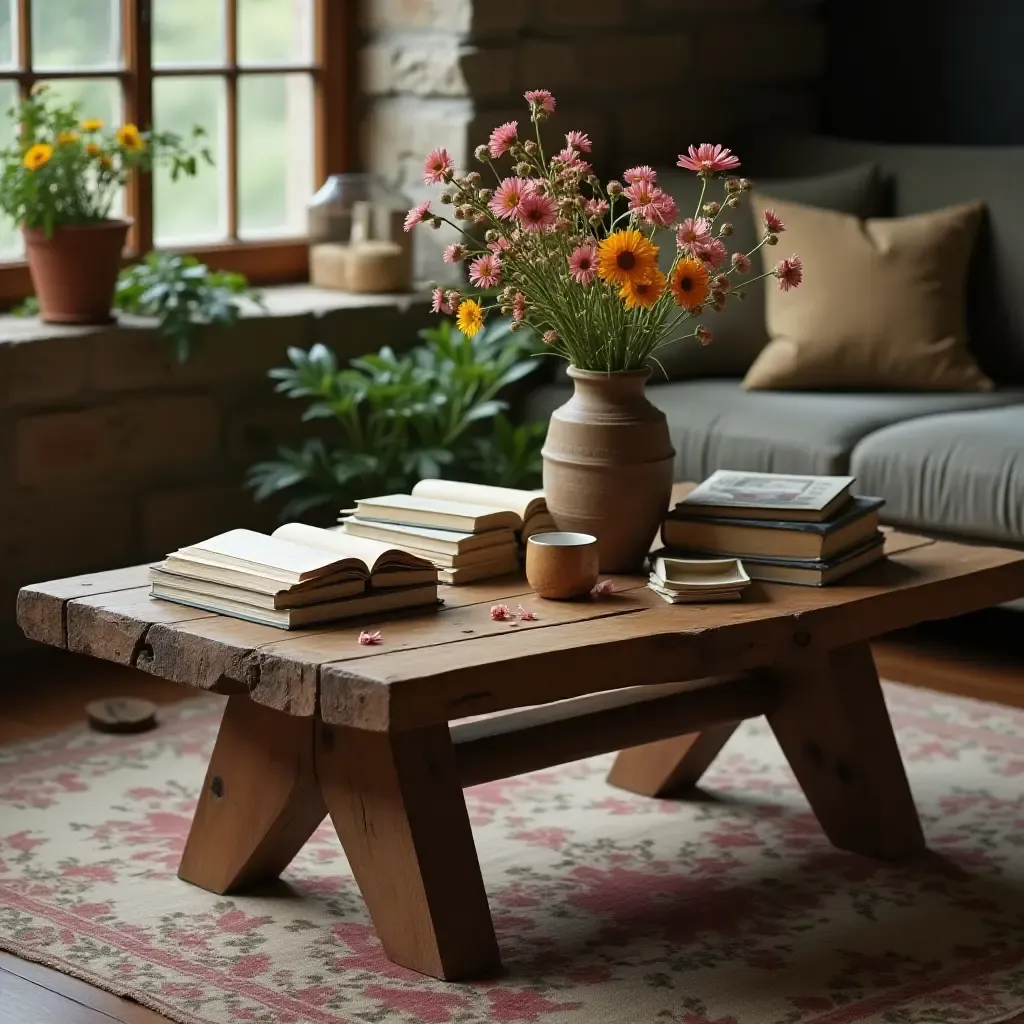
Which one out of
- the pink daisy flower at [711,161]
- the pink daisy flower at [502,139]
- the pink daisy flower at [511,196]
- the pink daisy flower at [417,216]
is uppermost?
the pink daisy flower at [502,139]

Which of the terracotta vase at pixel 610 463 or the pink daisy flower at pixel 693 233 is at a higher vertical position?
the pink daisy flower at pixel 693 233

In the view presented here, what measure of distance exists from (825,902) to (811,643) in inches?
16.2

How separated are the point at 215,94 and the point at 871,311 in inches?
59.5

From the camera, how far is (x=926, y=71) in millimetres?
4914

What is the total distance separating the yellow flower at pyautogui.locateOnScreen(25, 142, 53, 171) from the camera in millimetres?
3686

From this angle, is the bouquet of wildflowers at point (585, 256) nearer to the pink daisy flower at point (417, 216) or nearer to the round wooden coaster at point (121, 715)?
the pink daisy flower at point (417, 216)

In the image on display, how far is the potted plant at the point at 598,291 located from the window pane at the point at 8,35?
1.70 metres

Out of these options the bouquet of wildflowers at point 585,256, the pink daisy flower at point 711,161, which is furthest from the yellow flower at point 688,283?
the pink daisy flower at point 711,161

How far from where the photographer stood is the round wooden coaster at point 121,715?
329 cm

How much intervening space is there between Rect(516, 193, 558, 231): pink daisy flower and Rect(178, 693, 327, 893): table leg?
2.21ft

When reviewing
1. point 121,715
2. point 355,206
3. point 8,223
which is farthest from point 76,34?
point 121,715

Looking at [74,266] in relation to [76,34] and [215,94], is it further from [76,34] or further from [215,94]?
[215,94]

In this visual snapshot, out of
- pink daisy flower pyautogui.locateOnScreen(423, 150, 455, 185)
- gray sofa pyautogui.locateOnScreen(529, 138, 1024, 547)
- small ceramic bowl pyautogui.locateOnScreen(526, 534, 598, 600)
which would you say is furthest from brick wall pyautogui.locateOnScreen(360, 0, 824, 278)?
small ceramic bowl pyautogui.locateOnScreen(526, 534, 598, 600)

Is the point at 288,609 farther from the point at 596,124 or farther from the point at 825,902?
the point at 596,124
